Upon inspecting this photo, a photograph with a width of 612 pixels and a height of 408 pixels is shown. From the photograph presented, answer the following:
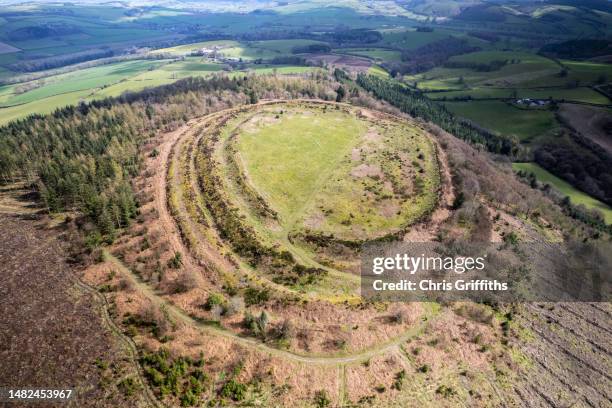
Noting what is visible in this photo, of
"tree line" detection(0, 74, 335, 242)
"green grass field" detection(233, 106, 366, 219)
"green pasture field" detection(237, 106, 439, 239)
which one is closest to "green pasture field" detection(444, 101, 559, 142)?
"green pasture field" detection(237, 106, 439, 239)

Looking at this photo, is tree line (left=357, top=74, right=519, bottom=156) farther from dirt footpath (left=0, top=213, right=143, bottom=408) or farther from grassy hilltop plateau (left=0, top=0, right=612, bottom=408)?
dirt footpath (left=0, top=213, right=143, bottom=408)

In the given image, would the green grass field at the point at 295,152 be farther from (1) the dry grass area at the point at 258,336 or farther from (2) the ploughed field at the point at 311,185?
(1) the dry grass area at the point at 258,336

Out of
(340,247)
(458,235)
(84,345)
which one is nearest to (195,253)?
(84,345)

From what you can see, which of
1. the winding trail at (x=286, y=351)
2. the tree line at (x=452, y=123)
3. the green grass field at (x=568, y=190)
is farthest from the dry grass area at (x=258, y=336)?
the tree line at (x=452, y=123)

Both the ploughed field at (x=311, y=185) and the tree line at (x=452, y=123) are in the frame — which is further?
the tree line at (x=452, y=123)

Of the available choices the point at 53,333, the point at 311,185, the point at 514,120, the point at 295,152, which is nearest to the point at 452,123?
the point at 514,120

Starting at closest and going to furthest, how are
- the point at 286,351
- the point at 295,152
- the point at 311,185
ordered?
the point at 286,351 → the point at 311,185 → the point at 295,152

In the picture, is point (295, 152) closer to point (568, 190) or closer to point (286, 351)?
point (286, 351)

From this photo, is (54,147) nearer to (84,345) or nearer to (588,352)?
(84,345)
